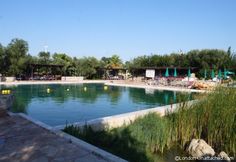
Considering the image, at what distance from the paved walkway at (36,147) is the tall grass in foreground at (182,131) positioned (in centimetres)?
74

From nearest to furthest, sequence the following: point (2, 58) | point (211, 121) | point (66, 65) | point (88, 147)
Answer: point (88, 147) → point (211, 121) → point (2, 58) → point (66, 65)

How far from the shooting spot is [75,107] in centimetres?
1183

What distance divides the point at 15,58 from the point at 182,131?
77.5ft

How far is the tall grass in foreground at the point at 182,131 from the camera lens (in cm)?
527

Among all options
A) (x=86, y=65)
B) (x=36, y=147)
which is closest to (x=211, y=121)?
(x=36, y=147)

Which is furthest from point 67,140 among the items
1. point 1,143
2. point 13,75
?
point 13,75

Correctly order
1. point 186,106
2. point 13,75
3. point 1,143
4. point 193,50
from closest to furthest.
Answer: point 1,143 < point 186,106 < point 13,75 < point 193,50

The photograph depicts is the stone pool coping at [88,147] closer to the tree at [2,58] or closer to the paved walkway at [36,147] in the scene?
the paved walkway at [36,147]

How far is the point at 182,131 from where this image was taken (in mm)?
5949

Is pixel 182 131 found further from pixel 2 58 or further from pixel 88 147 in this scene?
pixel 2 58

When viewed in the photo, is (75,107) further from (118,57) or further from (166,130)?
(118,57)

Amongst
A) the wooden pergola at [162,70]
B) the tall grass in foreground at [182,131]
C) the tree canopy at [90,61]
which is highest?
the tree canopy at [90,61]

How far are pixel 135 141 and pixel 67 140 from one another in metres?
1.53

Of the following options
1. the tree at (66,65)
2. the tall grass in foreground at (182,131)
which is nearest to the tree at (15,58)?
the tree at (66,65)
